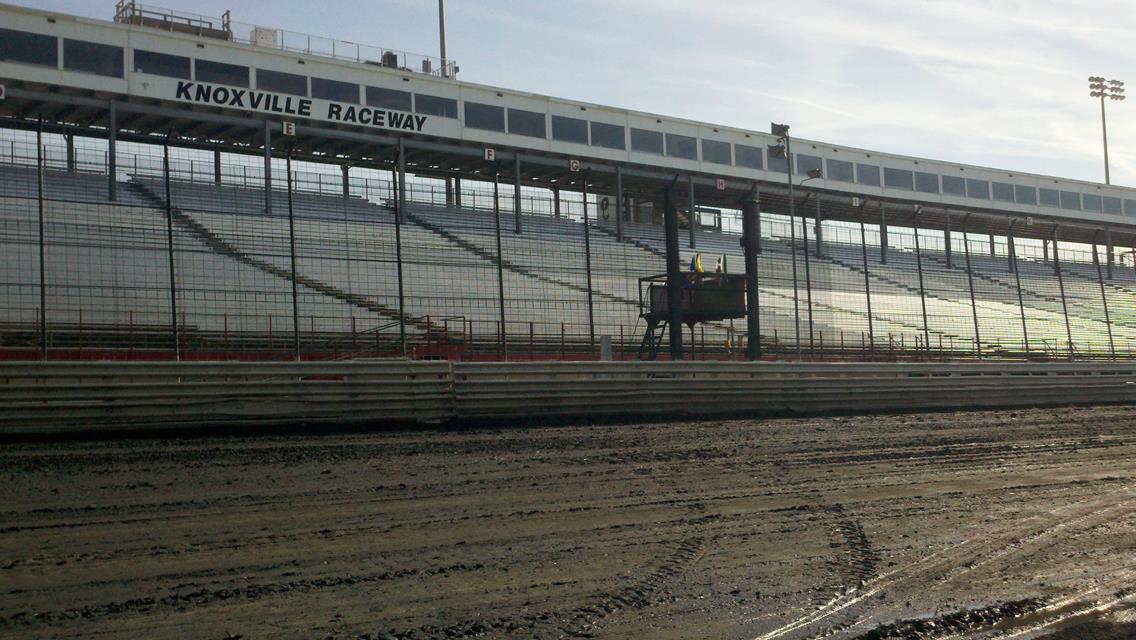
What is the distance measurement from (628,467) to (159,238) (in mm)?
9208

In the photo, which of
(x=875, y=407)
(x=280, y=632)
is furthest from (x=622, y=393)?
(x=280, y=632)

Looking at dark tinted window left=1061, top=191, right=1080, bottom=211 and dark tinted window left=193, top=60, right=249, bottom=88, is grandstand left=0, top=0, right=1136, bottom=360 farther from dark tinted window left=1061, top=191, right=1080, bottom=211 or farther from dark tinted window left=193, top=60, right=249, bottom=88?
dark tinted window left=1061, top=191, right=1080, bottom=211

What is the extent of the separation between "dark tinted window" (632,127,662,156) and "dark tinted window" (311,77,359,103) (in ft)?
36.9

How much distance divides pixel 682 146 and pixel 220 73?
59.4 ft

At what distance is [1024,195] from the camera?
55656mm

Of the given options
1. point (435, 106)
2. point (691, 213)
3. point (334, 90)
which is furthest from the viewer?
point (435, 106)

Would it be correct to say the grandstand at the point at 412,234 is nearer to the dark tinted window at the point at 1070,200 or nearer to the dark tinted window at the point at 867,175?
the dark tinted window at the point at 867,175

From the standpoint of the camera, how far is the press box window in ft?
179

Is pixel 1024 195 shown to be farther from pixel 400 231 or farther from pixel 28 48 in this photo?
pixel 28 48

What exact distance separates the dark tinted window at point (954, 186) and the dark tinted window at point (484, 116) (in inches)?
994

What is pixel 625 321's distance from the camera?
71.5 ft

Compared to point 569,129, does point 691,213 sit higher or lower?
lower

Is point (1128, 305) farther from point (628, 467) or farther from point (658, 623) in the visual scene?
point (658, 623)

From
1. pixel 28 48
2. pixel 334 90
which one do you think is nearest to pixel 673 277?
pixel 334 90
